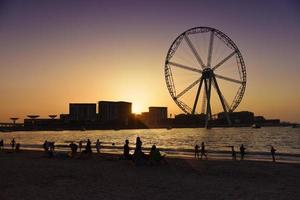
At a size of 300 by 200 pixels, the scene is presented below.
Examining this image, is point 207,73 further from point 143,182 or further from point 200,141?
point 143,182

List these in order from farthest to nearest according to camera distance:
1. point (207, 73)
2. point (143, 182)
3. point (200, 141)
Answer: point (207, 73)
point (200, 141)
point (143, 182)

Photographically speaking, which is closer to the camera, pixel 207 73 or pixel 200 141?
pixel 200 141

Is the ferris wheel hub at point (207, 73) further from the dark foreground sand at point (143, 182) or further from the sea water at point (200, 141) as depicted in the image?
the dark foreground sand at point (143, 182)

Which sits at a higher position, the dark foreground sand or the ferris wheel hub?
the ferris wheel hub

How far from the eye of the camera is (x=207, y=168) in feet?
74.5

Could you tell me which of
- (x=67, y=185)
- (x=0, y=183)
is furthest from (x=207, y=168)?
(x=0, y=183)

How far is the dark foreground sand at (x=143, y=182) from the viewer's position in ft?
46.6

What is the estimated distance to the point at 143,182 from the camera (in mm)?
17109

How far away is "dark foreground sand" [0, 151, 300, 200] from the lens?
14203 mm

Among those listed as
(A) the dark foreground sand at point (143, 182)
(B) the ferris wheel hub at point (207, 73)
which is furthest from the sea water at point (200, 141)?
(A) the dark foreground sand at point (143, 182)

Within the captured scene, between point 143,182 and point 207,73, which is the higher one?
point 207,73

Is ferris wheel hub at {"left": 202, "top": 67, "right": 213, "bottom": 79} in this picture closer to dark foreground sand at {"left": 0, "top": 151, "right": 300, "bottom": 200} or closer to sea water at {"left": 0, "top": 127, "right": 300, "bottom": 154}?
sea water at {"left": 0, "top": 127, "right": 300, "bottom": 154}

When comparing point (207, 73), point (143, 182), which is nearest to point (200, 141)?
point (207, 73)

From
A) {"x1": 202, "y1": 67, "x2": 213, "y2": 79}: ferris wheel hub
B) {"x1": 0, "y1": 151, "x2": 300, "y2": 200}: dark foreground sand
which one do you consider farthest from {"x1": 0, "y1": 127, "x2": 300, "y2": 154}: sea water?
{"x1": 0, "y1": 151, "x2": 300, "y2": 200}: dark foreground sand
